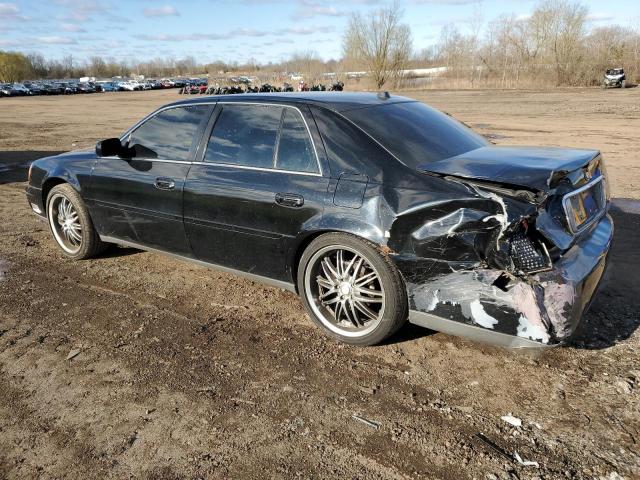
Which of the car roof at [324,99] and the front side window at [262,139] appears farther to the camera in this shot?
the car roof at [324,99]

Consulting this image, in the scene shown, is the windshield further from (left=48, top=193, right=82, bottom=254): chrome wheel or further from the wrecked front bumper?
(left=48, top=193, right=82, bottom=254): chrome wheel

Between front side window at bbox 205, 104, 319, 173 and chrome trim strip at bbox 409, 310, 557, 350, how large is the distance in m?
1.20

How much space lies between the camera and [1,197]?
8.01m

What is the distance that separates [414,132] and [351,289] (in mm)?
1202

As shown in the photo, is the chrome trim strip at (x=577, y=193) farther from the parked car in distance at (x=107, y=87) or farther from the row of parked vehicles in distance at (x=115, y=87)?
the parked car in distance at (x=107, y=87)

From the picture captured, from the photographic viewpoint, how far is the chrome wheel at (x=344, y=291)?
10.9 ft

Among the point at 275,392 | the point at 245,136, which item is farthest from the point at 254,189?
the point at 275,392

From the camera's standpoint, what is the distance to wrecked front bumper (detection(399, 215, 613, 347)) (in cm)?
270

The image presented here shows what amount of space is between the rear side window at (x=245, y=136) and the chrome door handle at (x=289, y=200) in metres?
0.28

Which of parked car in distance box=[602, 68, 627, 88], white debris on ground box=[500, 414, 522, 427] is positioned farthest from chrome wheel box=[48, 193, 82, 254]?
parked car in distance box=[602, 68, 627, 88]

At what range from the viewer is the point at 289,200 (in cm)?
347

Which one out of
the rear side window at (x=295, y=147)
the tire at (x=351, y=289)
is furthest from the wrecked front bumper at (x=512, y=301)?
the rear side window at (x=295, y=147)

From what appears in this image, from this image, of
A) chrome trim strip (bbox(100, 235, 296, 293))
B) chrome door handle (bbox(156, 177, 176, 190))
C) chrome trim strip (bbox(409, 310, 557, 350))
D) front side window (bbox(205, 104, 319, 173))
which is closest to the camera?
chrome trim strip (bbox(409, 310, 557, 350))

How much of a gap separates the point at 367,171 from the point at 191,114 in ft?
5.96
